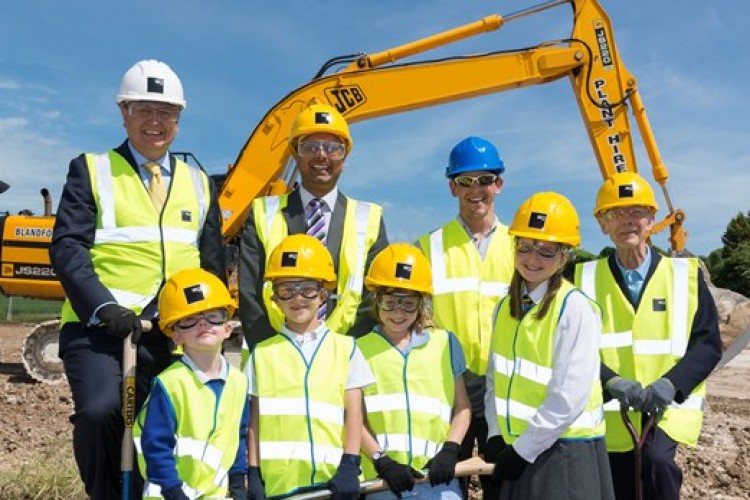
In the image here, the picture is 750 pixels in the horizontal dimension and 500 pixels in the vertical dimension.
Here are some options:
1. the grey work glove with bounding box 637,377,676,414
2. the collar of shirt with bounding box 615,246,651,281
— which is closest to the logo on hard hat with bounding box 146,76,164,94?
the collar of shirt with bounding box 615,246,651,281

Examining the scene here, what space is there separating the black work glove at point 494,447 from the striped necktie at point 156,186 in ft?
6.42

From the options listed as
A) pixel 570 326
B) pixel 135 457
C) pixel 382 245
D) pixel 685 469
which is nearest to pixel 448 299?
pixel 382 245

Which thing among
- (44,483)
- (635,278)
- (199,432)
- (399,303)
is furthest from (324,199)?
(44,483)

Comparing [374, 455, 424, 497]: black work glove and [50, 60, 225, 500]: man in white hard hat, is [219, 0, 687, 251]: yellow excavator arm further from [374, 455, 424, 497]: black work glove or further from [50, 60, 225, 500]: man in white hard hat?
[374, 455, 424, 497]: black work glove

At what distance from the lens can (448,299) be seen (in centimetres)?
404

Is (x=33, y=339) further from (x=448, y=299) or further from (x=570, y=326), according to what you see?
(x=570, y=326)

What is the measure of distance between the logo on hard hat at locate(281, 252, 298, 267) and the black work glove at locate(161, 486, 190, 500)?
106 cm

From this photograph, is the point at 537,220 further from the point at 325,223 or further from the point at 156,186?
the point at 156,186

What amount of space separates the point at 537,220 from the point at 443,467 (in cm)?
119

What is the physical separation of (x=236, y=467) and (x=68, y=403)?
7891mm

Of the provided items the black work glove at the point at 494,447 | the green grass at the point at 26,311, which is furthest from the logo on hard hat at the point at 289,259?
the green grass at the point at 26,311

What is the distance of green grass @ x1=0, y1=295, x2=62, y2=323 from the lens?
23031 millimetres

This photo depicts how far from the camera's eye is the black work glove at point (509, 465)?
3.30m

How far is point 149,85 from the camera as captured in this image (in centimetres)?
375
